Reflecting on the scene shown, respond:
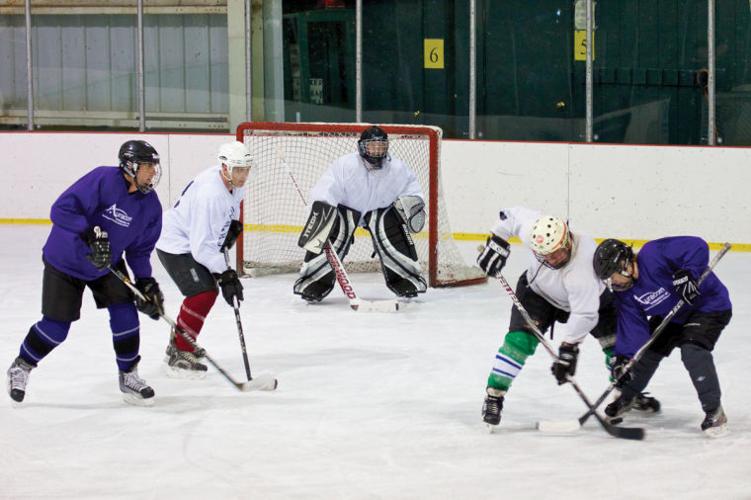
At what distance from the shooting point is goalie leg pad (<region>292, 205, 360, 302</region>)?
648 centimetres

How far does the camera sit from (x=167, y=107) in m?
9.72

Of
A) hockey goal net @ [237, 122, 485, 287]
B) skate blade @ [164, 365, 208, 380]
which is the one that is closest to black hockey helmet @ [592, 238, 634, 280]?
skate blade @ [164, 365, 208, 380]

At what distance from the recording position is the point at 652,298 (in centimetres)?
379

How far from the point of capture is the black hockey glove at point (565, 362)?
373 cm

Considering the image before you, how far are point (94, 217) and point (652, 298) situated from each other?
182 centimetres

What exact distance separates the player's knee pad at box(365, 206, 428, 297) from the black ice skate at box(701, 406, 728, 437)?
109 inches

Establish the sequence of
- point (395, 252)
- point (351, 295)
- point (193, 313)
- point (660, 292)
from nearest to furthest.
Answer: point (660, 292)
point (193, 313)
point (351, 295)
point (395, 252)

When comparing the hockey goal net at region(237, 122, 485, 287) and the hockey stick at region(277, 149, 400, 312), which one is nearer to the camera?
the hockey stick at region(277, 149, 400, 312)

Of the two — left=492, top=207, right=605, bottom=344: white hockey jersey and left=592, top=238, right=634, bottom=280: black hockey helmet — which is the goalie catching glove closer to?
left=492, top=207, right=605, bottom=344: white hockey jersey

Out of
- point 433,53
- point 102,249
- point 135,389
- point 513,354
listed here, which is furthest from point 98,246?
point 433,53

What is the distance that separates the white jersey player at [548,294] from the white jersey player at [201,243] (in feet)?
3.70

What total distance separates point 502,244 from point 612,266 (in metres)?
0.46

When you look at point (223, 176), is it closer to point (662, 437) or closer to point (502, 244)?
point (502, 244)

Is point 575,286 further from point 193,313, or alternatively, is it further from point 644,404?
point 193,313
